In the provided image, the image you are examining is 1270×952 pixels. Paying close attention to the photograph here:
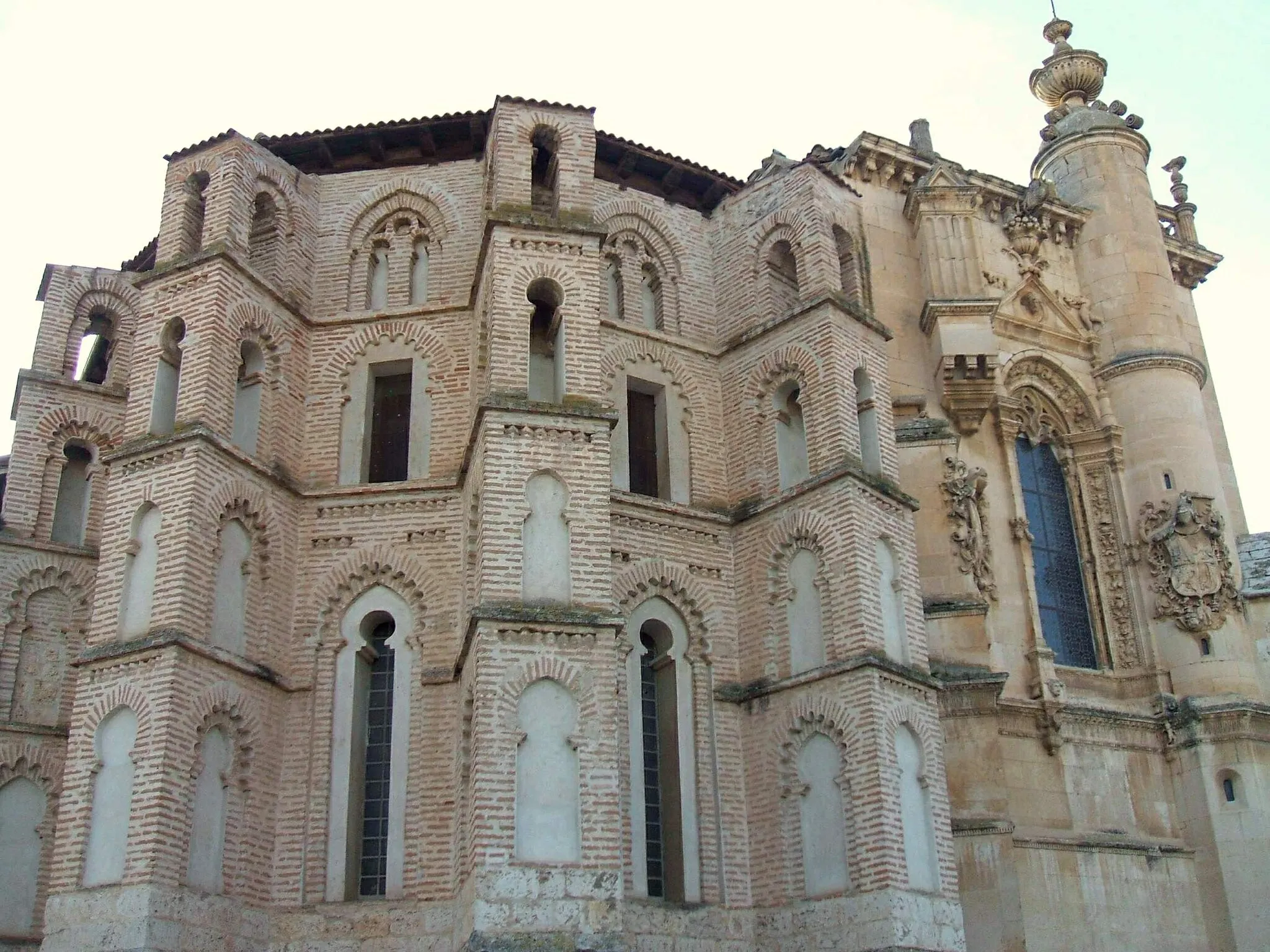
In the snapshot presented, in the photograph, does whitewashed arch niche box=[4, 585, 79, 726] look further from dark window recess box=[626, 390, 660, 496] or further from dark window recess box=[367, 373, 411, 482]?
dark window recess box=[626, 390, 660, 496]

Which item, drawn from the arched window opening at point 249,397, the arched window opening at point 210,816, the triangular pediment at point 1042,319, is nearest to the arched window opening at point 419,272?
the arched window opening at point 249,397

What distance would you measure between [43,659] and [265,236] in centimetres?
624

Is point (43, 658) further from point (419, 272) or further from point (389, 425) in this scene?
point (419, 272)

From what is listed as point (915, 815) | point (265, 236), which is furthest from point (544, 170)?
point (915, 815)

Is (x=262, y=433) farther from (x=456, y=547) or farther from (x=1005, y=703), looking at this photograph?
(x=1005, y=703)

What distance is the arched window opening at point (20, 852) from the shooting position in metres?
17.3

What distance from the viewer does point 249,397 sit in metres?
17.3

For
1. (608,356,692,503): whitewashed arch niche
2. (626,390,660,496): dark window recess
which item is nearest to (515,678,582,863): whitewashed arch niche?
(608,356,692,503): whitewashed arch niche

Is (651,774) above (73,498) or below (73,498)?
below

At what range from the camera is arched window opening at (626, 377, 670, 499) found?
18359 millimetres

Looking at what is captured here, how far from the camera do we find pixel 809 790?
15984mm

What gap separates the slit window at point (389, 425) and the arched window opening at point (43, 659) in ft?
16.2

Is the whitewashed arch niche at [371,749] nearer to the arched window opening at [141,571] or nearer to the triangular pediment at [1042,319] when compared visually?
the arched window opening at [141,571]

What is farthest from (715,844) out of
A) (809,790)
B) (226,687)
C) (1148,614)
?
(1148,614)
